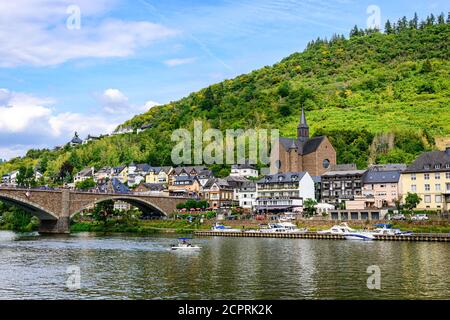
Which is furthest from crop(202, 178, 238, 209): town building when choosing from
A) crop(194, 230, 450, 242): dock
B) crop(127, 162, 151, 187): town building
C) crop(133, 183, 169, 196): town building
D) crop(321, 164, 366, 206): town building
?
crop(127, 162, 151, 187): town building

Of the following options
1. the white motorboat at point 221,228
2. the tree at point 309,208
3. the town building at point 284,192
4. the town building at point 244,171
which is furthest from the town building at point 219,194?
the tree at point 309,208

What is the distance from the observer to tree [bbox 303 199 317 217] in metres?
91.7

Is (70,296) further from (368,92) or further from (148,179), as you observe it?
(368,92)

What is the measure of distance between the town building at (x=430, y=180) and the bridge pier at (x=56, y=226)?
175 feet

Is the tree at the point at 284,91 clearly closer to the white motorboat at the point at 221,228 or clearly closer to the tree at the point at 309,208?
the tree at the point at 309,208

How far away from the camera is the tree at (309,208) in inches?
3608

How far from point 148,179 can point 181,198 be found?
30394 mm

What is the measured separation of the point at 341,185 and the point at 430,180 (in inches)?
713

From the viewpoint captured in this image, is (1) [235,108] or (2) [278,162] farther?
(1) [235,108]

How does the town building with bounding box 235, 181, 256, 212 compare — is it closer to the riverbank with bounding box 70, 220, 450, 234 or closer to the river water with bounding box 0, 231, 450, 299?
the riverbank with bounding box 70, 220, 450, 234

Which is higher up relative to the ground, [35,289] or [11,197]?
[11,197]

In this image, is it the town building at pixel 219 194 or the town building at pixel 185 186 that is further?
the town building at pixel 185 186

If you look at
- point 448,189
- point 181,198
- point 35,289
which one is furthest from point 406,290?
point 181,198

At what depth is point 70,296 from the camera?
3148 cm
